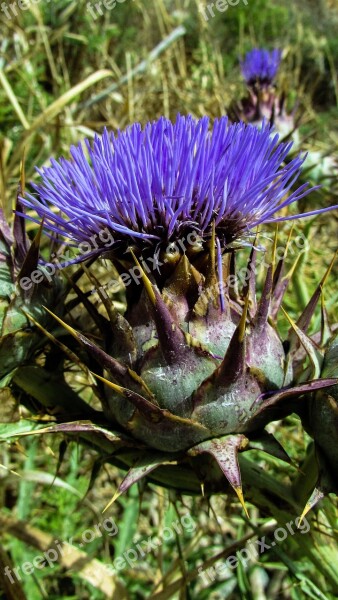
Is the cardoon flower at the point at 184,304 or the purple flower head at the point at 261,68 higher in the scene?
the purple flower head at the point at 261,68

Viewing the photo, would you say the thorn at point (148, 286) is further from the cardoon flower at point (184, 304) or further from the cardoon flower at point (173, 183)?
the cardoon flower at point (173, 183)

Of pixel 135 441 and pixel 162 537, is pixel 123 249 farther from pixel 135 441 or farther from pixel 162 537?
pixel 162 537

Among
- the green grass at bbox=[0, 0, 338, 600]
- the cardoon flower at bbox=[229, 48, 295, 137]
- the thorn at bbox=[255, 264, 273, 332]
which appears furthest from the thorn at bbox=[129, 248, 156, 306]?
the cardoon flower at bbox=[229, 48, 295, 137]

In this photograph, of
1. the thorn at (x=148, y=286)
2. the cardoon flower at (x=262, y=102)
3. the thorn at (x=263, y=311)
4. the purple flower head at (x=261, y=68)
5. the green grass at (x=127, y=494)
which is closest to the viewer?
the thorn at (x=148, y=286)

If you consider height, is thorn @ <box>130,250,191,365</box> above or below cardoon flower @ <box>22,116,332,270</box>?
below

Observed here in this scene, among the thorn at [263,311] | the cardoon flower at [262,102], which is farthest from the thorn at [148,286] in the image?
the cardoon flower at [262,102]

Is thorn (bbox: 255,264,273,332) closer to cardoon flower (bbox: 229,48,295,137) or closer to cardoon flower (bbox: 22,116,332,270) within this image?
cardoon flower (bbox: 22,116,332,270)

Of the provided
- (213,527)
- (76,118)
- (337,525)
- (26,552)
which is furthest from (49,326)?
(76,118)
